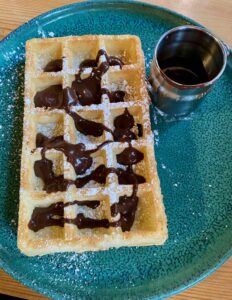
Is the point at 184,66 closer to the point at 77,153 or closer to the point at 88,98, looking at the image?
the point at 88,98

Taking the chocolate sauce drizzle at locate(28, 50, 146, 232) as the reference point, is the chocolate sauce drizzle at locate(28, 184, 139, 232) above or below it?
below

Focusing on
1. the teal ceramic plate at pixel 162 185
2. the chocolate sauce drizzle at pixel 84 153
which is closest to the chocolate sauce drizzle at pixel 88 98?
the chocolate sauce drizzle at pixel 84 153

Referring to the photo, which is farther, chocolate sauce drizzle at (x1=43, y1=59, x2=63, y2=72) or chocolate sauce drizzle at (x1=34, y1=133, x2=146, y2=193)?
chocolate sauce drizzle at (x1=43, y1=59, x2=63, y2=72)

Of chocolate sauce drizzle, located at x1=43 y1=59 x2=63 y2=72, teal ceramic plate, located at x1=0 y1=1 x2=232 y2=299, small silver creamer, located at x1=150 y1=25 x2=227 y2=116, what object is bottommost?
teal ceramic plate, located at x1=0 y1=1 x2=232 y2=299

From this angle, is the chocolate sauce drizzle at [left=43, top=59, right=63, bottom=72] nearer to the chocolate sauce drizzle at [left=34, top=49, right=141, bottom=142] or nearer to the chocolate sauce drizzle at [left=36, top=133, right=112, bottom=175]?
the chocolate sauce drizzle at [left=34, top=49, right=141, bottom=142]

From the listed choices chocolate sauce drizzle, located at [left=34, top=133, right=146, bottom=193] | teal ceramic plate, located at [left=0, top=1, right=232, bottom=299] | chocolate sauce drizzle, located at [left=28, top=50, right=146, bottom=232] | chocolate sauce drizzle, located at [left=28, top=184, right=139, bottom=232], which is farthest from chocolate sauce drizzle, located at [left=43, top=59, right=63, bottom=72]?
chocolate sauce drizzle, located at [left=28, top=184, right=139, bottom=232]

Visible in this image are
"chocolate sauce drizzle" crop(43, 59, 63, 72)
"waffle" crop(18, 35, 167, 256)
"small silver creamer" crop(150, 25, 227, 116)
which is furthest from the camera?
"chocolate sauce drizzle" crop(43, 59, 63, 72)

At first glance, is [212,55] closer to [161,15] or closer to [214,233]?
[161,15]

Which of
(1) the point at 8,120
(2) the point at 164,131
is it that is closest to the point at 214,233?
(2) the point at 164,131

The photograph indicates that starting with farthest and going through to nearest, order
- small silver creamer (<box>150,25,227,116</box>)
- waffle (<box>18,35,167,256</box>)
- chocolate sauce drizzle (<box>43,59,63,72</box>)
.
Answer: chocolate sauce drizzle (<box>43,59,63,72</box>) < small silver creamer (<box>150,25,227,116</box>) < waffle (<box>18,35,167,256</box>)
